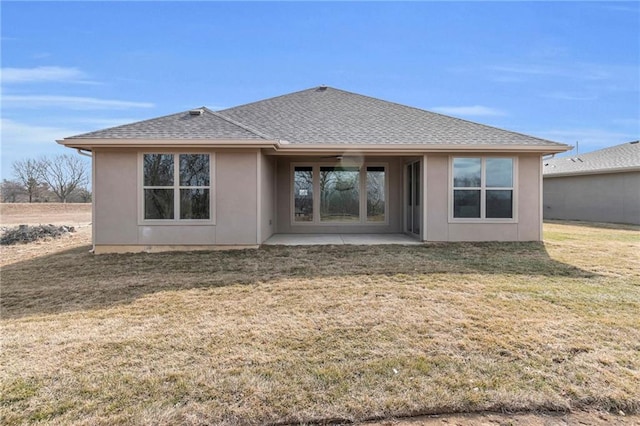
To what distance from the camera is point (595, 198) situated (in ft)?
57.7

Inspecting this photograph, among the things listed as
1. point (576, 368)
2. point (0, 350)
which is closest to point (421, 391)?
point (576, 368)

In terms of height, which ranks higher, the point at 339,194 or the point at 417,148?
the point at 417,148

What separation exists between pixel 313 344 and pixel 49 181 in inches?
2061

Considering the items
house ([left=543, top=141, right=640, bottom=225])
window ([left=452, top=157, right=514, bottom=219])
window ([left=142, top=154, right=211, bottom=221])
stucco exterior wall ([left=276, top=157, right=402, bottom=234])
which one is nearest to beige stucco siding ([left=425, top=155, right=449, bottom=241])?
window ([left=452, top=157, right=514, bottom=219])

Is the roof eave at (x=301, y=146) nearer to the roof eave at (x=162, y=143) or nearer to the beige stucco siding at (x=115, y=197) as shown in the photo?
the roof eave at (x=162, y=143)

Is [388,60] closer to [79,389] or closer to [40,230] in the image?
[40,230]

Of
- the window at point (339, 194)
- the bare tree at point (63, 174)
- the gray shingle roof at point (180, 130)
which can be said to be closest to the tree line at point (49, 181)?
the bare tree at point (63, 174)

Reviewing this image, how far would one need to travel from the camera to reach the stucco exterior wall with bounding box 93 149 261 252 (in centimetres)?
836

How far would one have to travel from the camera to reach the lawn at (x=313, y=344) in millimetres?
2379

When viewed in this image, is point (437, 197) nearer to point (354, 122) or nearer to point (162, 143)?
point (354, 122)

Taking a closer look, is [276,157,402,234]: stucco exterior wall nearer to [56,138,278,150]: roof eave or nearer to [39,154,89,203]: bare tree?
[56,138,278,150]: roof eave

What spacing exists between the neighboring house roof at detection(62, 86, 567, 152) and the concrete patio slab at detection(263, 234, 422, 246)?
2565 millimetres

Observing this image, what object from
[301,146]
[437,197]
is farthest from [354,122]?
[437,197]

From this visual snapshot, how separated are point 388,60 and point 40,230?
15.1 m
